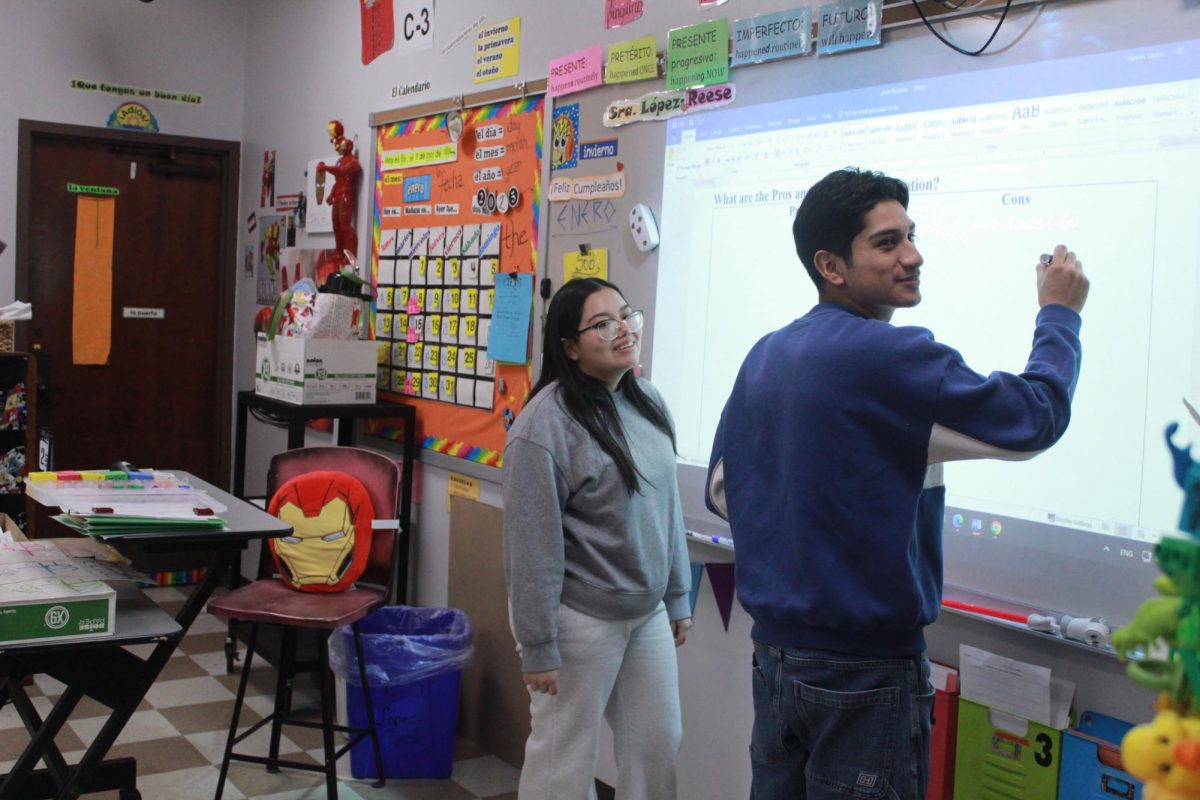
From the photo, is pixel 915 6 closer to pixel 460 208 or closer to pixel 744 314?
pixel 744 314

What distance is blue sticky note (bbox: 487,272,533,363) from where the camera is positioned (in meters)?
3.15

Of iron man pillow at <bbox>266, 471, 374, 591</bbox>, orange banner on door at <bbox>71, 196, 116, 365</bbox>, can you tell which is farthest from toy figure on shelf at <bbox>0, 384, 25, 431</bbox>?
iron man pillow at <bbox>266, 471, 374, 591</bbox>

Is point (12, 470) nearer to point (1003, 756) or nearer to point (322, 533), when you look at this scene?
point (322, 533)

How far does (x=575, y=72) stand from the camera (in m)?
2.92

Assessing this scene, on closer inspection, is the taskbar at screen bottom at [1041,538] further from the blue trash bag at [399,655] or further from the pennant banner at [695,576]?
the blue trash bag at [399,655]

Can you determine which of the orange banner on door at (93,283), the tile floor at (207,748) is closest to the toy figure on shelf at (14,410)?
the tile floor at (207,748)

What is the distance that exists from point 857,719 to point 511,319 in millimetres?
2009

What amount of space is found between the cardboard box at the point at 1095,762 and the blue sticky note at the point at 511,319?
1.83 meters

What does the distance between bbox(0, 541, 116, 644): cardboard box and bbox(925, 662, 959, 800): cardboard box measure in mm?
1522

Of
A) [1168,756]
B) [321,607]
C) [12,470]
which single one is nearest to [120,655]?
[321,607]

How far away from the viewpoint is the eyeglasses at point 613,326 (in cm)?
213

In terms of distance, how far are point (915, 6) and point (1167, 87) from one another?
1.71 feet

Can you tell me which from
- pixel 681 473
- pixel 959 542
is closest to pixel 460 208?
pixel 681 473

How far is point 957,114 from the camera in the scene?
195 centimetres
